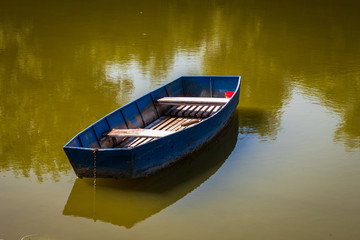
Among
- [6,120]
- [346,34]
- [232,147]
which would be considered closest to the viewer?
[232,147]

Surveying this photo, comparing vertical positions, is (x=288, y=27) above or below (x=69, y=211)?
above

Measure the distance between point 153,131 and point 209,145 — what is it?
1.66 meters

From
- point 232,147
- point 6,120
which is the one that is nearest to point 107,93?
point 6,120

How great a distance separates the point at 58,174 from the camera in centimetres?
887

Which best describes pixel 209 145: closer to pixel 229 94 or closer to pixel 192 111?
pixel 192 111

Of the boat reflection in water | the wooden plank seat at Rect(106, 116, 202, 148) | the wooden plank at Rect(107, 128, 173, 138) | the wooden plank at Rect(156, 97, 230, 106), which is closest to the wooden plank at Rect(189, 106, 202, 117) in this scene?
the wooden plank seat at Rect(106, 116, 202, 148)

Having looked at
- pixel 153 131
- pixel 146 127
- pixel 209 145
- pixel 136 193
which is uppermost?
pixel 153 131

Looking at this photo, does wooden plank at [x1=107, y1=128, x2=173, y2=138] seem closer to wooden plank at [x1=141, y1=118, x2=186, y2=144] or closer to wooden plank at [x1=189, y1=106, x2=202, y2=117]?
wooden plank at [x1=141, y1=118, x2=186, y2=144]

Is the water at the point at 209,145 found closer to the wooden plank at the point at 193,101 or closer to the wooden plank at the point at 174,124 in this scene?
the wooden plank at the point at 193,101

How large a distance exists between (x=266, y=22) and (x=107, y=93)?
1356 centimetres

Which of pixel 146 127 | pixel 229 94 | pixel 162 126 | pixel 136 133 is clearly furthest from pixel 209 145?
pixel 229 94

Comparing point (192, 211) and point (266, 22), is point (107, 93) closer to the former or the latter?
point (192, 211)

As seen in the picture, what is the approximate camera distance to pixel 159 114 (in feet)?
36.4

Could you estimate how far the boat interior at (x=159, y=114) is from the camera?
8.94 metres
